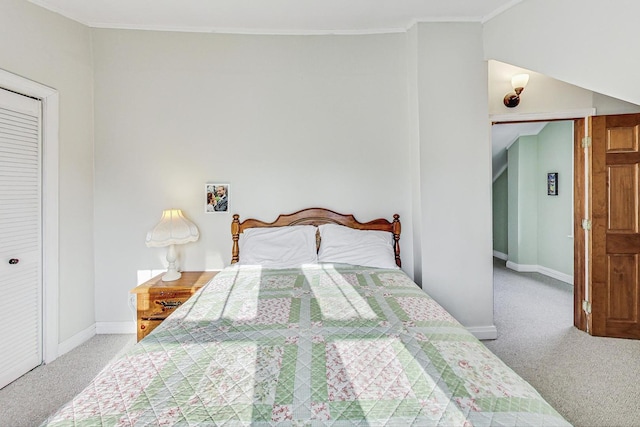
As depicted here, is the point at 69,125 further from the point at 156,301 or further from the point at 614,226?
the point at 614,226

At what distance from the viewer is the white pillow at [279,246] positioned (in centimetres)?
274

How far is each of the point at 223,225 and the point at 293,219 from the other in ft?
2.23

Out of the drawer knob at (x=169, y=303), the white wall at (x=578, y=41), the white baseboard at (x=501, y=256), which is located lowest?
the white baseboard at (x=501, y=256)

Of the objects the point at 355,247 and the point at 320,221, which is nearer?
the point at 355,247

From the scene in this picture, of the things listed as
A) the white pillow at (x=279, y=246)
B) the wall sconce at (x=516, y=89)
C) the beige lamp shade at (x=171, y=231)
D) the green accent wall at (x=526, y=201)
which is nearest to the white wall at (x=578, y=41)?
the wall sconce at (x=516, y=89)

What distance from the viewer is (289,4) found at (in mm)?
2619

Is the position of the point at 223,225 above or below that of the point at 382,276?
above

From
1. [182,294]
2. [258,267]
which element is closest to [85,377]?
[182,294]

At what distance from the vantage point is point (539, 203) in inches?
210

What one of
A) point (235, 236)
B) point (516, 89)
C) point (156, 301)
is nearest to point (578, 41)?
point (516, 89)

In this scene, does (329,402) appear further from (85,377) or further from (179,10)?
(179,10)

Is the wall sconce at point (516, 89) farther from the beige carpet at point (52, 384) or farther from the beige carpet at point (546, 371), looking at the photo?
the beige carpet at point (52, 384)

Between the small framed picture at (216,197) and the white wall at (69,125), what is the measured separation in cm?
108

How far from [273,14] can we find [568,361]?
3.71m
